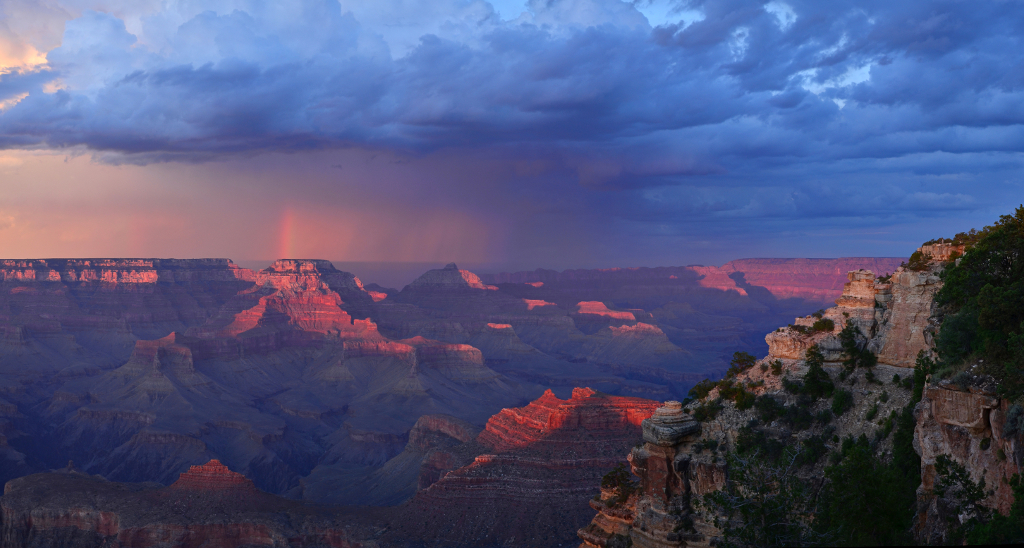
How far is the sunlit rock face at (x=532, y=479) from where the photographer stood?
6269 centimetres

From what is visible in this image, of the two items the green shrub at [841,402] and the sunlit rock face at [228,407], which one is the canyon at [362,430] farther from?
the green shrub at [841,402]

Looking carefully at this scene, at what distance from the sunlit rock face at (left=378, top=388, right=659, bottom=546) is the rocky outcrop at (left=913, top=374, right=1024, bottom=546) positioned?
1536 inches

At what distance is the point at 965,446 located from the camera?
76.2 ft

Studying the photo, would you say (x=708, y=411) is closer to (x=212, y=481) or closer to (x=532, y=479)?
(x=532, y=479)

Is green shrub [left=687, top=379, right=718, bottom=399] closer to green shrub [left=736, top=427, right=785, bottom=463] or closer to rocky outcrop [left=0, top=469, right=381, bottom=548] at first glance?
green shrub [left=736, top=427, right=785, bottom=463]

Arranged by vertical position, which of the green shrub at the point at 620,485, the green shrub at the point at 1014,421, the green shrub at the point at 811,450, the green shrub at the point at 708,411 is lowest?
the green shrub at the point at 620,485

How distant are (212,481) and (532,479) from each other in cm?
3461

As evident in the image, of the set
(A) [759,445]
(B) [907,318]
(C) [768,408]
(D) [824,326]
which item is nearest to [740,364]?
(D) [824,326]

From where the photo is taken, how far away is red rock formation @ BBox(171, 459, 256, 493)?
75.4m

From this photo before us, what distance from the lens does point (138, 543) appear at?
221 ft

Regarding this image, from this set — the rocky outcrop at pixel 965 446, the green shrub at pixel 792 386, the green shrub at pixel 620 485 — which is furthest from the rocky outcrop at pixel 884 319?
the green shrub at pixel 620 485

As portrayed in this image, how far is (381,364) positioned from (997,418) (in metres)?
184

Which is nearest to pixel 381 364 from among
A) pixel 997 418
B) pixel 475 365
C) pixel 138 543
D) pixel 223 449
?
pixel 475 365

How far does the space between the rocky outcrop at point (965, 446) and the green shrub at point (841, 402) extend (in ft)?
20.1
